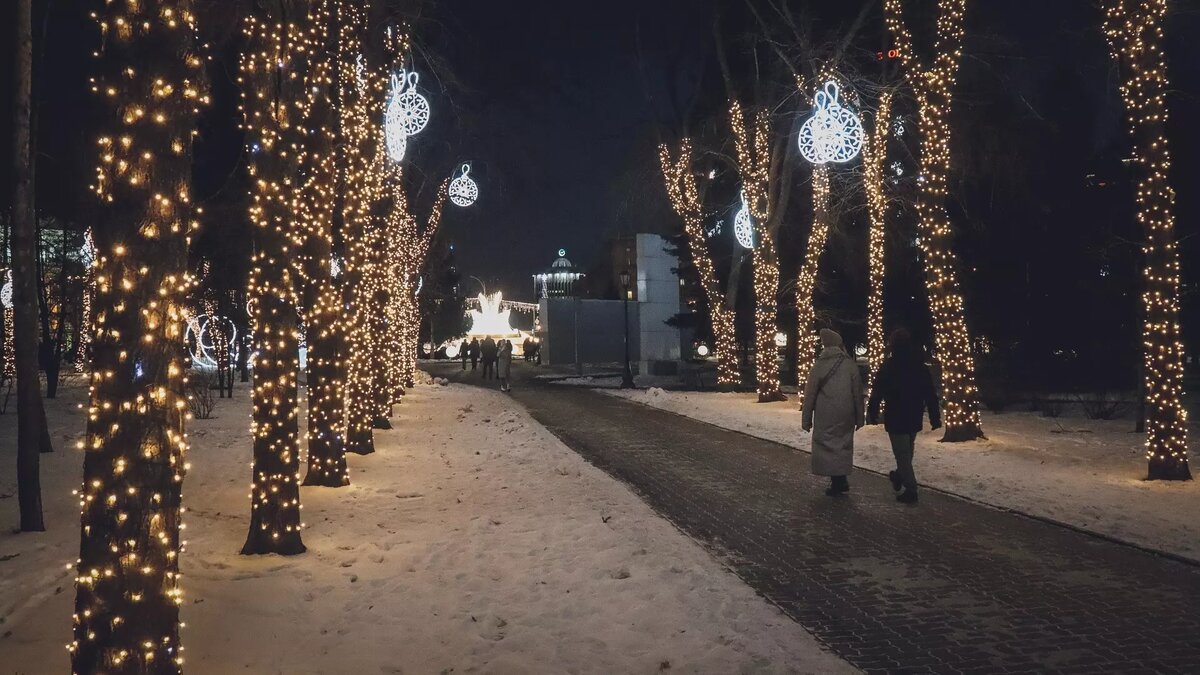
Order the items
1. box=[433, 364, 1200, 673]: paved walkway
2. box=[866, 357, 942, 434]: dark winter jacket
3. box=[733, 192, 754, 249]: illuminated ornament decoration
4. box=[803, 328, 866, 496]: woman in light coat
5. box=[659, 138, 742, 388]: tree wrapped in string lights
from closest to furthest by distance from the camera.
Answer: box=[433, 364, 1200, 673]: paved walkway < box=[866, 357, 942, 434]: dark winter jacket < box=[803, 328, 866, 496]: woman in light coat < box=[733, 192, 754, 249]: illuminated ornament decoration < box=[659, 138, 742, 388]: tree wrapped in string lights

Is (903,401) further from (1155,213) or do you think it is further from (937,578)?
(1155,213)

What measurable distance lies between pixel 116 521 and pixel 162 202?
56.5 inches

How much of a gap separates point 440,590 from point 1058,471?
8926 mm

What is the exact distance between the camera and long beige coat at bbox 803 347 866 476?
32.1 ft

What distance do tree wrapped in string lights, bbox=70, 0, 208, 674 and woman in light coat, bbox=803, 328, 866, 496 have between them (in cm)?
727

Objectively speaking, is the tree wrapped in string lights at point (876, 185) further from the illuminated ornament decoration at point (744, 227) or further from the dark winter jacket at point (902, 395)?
the dark winter jacket at point (902, 395)

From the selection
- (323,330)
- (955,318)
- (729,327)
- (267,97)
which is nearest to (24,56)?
(267,97)

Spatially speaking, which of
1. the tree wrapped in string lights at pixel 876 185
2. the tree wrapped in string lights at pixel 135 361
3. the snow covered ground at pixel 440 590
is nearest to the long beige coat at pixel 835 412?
the snow covered ground at pixel 440 590

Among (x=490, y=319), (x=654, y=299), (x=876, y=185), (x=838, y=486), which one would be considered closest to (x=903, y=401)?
(x=838, y=486)

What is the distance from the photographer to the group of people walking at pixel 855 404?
9.51m

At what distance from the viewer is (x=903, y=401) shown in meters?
9.49

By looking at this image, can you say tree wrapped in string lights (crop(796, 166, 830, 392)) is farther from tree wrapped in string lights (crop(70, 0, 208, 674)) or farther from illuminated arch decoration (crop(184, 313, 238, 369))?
tree wrapped in string lights (crop(70, 0, 208, 674))

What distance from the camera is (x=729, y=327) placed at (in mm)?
28812

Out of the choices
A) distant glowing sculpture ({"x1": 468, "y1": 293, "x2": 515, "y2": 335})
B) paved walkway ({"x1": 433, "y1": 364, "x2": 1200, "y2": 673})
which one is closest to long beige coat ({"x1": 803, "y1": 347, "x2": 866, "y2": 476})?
paved walkway ({"x1": 433, "y1": 364, "x2": 1200, "y2": 673})
